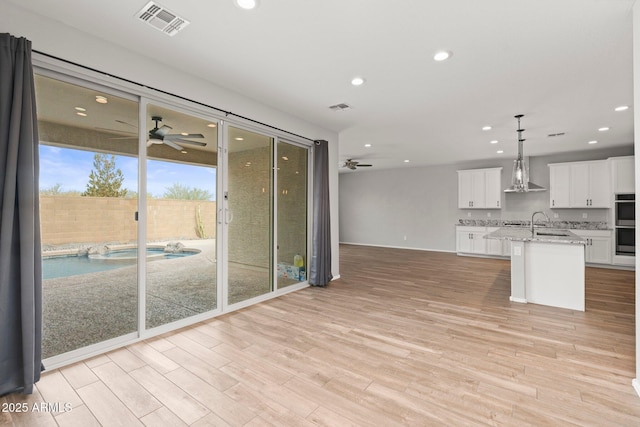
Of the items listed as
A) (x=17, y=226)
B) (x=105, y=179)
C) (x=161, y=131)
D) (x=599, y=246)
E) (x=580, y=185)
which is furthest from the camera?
(x=580, y=185)

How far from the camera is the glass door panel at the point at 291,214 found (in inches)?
175

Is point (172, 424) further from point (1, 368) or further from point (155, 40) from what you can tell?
point (155, 40)

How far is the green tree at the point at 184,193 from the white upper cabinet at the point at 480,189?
729 centimetres

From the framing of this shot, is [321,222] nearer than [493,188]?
Yes

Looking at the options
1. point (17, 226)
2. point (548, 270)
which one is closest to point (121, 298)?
point (17, 226)

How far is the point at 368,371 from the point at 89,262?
2581 mm

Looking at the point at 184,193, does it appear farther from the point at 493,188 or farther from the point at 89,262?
the point at 493,188

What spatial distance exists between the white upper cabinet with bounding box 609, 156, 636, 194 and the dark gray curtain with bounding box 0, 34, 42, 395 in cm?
920

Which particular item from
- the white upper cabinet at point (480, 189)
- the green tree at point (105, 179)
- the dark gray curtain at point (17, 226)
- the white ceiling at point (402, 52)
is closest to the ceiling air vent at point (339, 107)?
the white ceiling at point (402, 52)

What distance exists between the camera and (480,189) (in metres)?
8.02

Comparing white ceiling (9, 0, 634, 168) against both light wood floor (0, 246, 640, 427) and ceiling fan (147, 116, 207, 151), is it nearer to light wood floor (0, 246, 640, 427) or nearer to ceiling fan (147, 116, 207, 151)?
ceiling fan (147, 116, 207, 151)

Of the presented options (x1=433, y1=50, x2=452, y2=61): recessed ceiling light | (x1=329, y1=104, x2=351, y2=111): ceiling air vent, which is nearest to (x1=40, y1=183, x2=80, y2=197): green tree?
(x1=329, y1=104, x2=351, y2=111): ceiling air vent

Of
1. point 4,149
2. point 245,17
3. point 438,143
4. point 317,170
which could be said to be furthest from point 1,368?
point 438,143

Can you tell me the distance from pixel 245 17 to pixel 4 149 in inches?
74.3
